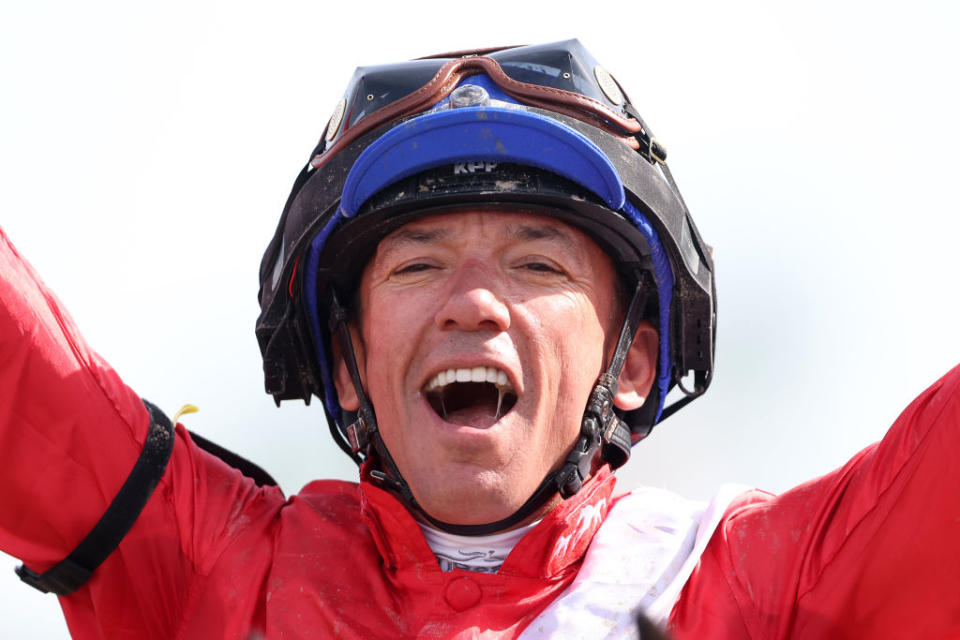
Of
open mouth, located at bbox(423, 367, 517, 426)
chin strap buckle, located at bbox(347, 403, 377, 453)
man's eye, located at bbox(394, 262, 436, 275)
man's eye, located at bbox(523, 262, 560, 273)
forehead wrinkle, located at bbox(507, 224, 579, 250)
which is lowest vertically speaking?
chin strap buckle, located at bbox(347, 403, 377, 453)

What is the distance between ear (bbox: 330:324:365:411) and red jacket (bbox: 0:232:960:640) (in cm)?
55

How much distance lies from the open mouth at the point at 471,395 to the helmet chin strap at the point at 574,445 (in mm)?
293

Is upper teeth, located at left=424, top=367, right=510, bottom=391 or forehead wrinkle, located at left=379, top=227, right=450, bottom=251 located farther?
forehead wrinkle, located at left=379, top=227, right=450, bottom=251

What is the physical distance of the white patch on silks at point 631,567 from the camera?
405 cm

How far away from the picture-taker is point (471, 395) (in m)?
4.84

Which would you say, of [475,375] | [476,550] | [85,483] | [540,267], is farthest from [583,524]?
[85,483]

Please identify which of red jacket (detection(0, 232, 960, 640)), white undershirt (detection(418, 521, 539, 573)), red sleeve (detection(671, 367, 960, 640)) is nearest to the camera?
red sleeve (detection(671, 367, 960, 640))

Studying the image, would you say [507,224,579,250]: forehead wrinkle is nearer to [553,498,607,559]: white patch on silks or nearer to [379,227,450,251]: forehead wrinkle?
[379,227,450,251]: forehead wrinkle

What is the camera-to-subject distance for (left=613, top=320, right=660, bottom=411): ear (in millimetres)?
Answer: 5121

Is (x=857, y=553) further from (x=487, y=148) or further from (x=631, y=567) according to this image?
(x=487, y=148)

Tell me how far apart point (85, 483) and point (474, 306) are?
61.2 inches

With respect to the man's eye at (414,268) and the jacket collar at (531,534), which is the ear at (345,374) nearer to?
the man's eye at (414,268)

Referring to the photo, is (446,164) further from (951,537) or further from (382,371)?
(951,537)

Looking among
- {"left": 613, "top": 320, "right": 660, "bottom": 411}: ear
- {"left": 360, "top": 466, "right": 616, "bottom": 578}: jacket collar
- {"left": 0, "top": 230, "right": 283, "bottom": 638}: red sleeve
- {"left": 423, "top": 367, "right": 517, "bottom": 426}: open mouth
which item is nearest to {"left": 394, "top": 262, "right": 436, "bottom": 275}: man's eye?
{"left": 423, "top": 367, "right": 517, "bottom": 426}: open mouth
